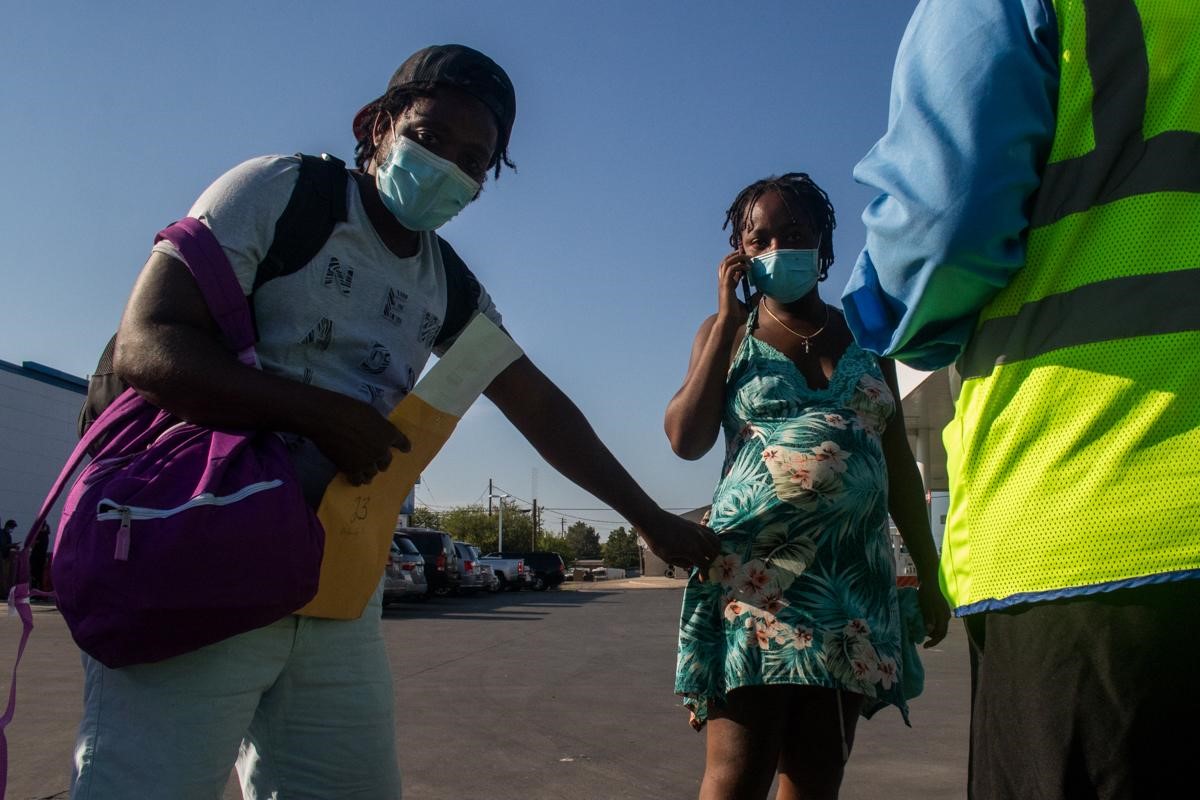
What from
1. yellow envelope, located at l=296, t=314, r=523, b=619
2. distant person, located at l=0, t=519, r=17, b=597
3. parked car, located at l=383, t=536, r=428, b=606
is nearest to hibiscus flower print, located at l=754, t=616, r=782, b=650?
yellow envelope, located at l=296, t=314, r=523, b=619

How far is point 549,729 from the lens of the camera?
647cm

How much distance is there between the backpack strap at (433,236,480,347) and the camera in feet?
8.36

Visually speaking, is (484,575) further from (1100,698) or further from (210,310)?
(1100,698)

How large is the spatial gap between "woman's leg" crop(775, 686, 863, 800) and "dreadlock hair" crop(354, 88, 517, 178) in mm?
1499

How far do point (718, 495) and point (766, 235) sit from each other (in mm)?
771

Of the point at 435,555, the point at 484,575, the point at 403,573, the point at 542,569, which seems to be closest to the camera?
the point at 403,573

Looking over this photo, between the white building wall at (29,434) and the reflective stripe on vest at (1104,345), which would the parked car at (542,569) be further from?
the reflective stripe on vest at (1104,345)

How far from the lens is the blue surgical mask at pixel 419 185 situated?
2.32 meters

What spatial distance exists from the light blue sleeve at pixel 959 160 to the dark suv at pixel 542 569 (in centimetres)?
4036

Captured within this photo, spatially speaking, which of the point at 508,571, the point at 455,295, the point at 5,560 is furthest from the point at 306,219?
the point at 508,571

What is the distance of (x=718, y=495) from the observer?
118 inches

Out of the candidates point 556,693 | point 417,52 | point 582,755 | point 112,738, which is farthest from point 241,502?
point 556,693

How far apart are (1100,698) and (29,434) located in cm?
3636

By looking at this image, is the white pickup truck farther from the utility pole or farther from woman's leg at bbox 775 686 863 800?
the utility pole
